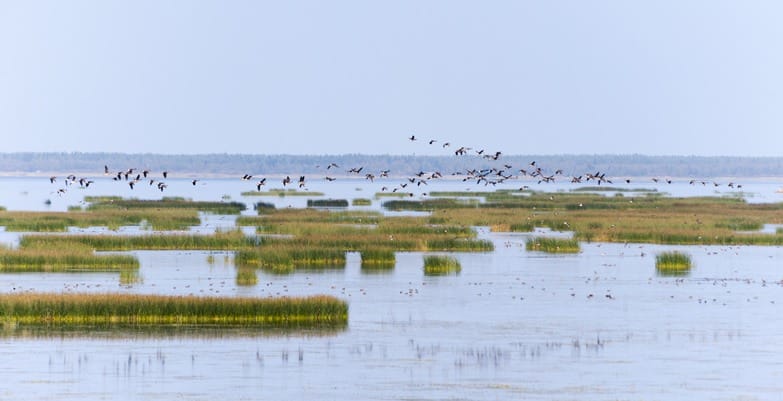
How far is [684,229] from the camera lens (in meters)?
66.9

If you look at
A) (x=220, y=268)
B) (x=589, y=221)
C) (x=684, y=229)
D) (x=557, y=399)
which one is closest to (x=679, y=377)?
(x=557, y=399)

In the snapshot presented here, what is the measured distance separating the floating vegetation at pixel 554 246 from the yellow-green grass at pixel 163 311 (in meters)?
24.6

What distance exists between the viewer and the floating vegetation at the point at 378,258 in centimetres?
5062

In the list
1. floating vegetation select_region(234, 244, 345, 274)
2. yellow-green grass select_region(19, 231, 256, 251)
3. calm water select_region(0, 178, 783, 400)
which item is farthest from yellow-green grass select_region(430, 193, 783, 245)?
floating vegetation select_region(234, 244, 345, 274)

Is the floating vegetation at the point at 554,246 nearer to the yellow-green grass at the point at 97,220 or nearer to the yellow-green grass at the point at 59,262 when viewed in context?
the yellow-green grass at the point at 59,262

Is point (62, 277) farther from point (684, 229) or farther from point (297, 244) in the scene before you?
point (684, 229)

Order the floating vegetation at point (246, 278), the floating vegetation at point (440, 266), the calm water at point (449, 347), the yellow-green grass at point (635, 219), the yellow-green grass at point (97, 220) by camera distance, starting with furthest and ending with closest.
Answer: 1. the yellow-green grass at point (97, 220)
2. the yellow-green grass at point (635, 219)
3. the floating vegetation at point (440, 266)
4. the floating vegetation at point (246, 278)
5. the calm water at point (449, 347)

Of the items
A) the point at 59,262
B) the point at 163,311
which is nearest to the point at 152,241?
the point at 59,262

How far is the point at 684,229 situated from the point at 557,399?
43.6m

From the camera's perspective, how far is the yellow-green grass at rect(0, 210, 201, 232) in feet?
216

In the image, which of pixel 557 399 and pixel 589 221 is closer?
pixel 557 399

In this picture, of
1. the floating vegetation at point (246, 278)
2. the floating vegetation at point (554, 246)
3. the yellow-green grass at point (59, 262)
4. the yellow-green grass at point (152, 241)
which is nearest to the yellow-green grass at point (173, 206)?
the yellow-green grass at point (152, 241)

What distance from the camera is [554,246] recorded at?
58.0 m

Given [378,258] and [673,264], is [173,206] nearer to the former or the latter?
[378,258]
